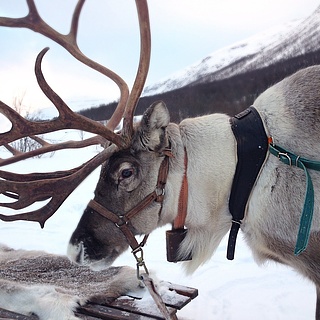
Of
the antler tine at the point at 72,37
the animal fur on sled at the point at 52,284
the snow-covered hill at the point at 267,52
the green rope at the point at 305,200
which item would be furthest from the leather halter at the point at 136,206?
the snow-covered hill at the point at 267,52

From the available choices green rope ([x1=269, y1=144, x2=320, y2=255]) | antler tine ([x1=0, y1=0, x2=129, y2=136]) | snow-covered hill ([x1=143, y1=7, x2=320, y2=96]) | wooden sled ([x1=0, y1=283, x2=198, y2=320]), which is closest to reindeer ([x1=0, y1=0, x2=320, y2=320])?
green rope ([x1=269, y1=144, x2=320, y2=255])

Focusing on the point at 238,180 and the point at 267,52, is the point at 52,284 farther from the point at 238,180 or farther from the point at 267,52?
the point at 267,52

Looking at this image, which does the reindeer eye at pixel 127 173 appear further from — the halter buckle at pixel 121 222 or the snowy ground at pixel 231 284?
the snowy ground at pixel 231 284

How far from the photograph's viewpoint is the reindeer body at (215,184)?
73.5 inches

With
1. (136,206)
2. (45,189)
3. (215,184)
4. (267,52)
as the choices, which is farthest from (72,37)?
(267,52)

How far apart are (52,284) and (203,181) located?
151 centimetres

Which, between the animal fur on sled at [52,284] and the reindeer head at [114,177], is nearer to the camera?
the reindeer head at [114,177]

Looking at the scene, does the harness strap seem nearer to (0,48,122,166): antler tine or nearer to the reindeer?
the reindeer

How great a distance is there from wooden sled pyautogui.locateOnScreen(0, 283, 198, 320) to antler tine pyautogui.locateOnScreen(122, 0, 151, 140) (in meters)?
1.18

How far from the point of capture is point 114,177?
6.42ft

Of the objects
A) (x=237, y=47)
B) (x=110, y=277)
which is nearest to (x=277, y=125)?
(x=110, y=277)

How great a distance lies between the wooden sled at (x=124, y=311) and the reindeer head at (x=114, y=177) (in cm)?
59

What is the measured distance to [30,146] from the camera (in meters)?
11.6

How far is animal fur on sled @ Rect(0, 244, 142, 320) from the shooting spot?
8.09 feet
